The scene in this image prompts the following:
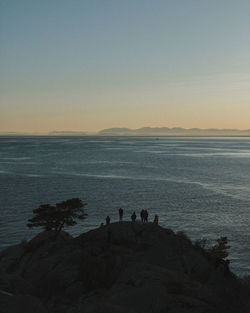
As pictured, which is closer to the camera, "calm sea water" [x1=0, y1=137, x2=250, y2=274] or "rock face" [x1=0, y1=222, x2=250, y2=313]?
"rock face" [x1=0, y1=222, x2=250, y2=313]

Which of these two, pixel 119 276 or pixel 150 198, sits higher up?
pixel 119 276

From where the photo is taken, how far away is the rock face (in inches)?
787

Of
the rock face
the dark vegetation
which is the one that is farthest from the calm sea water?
the rock face

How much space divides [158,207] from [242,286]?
46.3 metres

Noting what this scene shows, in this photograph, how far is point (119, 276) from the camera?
24.1 metres

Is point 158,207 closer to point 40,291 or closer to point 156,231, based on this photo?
point 156,231

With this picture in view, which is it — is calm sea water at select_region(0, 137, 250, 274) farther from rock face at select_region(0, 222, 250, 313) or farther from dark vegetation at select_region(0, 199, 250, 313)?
rock face at select_region(0, 222, 250, 313)

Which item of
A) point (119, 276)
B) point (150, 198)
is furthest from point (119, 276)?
point (150, 198)

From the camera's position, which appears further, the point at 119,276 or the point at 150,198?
the point at 150,198

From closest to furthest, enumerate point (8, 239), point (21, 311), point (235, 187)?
point (21, 311)
point (8, 239)
point (235, 187)

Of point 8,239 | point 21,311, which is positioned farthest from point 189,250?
point 8,239

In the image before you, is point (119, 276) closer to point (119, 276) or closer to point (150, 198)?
point (119, 276)

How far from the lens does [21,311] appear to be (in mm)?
15820

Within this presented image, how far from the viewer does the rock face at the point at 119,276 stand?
19978 mm
